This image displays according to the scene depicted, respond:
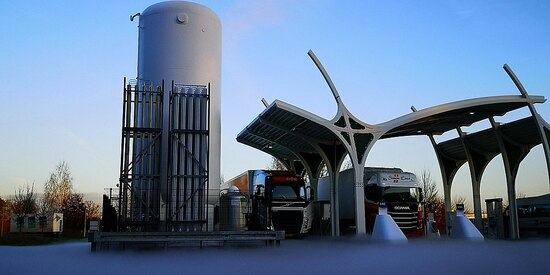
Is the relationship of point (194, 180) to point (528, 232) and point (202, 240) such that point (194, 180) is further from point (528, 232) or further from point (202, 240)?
point (528, 232)

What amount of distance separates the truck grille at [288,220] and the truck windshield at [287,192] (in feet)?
2.37

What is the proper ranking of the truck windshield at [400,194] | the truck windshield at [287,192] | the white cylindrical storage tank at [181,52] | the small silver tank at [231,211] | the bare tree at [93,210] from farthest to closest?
1. the bare tree at [93,210]
2. the truck windshield at [400,194]
3. the truck windshield at [287,192]
4. the white cylindrical storage tank at [181,52]
5. the small silver tank at [231,211]

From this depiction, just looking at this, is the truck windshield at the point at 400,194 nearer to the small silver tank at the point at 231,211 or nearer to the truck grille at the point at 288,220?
the truck grille at the point at 288,220

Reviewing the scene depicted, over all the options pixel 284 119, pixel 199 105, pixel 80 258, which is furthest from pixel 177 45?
pixel 80 258

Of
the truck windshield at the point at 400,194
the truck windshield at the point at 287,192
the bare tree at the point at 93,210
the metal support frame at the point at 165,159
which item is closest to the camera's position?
the metal support frame at the point at 165,159

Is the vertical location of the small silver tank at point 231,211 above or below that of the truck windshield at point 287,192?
below

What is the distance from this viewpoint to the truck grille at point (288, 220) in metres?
24.7

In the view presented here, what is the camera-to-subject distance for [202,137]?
64.9 feet

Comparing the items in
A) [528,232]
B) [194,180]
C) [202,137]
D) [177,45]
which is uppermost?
[177,45]

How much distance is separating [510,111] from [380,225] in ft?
38.0

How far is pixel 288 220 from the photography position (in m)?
24.9

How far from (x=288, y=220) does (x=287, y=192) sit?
137cm

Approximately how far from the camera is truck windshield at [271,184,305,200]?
2517cm

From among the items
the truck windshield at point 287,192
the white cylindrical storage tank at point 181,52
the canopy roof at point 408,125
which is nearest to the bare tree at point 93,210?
the canopy roof at point 408,125
